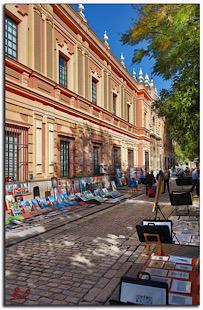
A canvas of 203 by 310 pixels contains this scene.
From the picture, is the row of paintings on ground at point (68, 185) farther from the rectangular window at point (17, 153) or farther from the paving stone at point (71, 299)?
the paving stone at point (71, 299)

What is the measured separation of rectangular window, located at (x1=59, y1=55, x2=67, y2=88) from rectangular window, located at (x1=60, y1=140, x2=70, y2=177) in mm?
3103

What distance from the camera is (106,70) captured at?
1992cm

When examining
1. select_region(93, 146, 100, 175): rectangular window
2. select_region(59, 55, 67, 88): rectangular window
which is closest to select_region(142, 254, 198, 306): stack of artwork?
select_region(59, 55, 67, 88): rectangular window

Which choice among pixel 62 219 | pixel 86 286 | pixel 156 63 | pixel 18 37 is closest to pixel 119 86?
pixel 18 37

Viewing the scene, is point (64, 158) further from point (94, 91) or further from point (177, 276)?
point (177, 276)

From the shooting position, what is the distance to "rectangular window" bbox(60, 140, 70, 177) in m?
13.8

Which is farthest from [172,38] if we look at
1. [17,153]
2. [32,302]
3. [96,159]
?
[96,159]

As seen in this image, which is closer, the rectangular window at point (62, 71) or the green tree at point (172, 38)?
the green tree at point (172, 38)

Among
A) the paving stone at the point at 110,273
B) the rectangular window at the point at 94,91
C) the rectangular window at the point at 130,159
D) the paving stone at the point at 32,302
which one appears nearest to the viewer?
the paving stone at the point at 32,302

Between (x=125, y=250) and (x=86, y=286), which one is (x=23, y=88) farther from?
(x=86, y=286)

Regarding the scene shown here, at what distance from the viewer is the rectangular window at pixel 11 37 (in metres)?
10.0

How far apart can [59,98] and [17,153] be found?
163 inches

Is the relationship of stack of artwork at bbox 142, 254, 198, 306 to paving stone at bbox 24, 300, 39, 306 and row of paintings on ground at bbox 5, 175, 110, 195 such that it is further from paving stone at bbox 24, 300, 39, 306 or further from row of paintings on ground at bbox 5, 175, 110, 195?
row of paintings on ground at bbox 5, 175, 110, 195

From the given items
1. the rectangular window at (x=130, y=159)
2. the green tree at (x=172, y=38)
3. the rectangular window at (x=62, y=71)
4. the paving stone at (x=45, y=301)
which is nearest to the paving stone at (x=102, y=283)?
the paving stone at (x=45, y=301)
